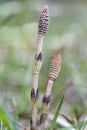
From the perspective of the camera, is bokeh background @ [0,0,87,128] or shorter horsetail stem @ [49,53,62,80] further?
bokeh background @ [0,0,87,128]

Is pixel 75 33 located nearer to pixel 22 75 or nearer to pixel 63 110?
pixel 22 75

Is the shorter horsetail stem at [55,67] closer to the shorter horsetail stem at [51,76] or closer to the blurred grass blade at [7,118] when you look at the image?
the shorter horsetail stem at [51,76]

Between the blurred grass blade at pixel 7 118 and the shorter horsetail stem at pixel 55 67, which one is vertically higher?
the shorter horsetail stem at pixel 55 67

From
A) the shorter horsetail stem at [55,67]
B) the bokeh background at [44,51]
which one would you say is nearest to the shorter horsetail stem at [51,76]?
the shorter horsetail stem at [55,67]

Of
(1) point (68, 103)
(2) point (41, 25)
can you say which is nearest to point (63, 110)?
(1) point (68, 103)

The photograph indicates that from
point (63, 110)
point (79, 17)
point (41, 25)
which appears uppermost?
point (41, 25)

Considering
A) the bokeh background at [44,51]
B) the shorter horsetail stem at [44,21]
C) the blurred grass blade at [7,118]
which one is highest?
the shorter horsetail stem at [44,21]

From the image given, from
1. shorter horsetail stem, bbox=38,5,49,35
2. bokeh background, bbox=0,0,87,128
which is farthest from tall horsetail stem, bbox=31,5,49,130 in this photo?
bokeh background, bbox=0,0,87,128

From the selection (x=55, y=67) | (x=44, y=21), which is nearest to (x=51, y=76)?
(x=55, y=67)

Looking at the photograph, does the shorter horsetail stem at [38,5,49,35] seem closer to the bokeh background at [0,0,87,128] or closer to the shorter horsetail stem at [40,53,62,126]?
the shorter horsetail stem at [40,53,62,126]
